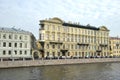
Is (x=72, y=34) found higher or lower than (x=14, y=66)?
higher

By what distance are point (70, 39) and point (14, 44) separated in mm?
28265

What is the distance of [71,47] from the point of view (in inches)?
4065

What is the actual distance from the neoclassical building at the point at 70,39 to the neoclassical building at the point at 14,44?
7.68 m

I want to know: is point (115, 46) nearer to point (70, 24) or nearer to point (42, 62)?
point (70, 24)

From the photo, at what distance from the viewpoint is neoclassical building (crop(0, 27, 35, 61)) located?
78.4 meters

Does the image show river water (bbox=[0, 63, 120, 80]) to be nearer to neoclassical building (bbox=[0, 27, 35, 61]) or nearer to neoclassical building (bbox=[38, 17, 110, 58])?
neoclassical building (bbox=[0, 27, 35, 61])

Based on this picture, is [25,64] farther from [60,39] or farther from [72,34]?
[72,34]

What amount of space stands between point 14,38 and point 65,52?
85.6 ft

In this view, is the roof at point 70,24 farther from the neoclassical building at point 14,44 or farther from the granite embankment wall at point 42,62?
the granite embankment wall at point 42,62

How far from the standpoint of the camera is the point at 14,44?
8162 centimetres

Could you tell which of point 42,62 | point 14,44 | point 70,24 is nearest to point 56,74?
point 42,62

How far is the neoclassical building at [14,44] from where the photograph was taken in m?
78.4

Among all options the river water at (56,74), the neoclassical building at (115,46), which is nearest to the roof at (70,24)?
the neoclassical building at (115,46)

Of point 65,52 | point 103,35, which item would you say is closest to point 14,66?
point 65,52
